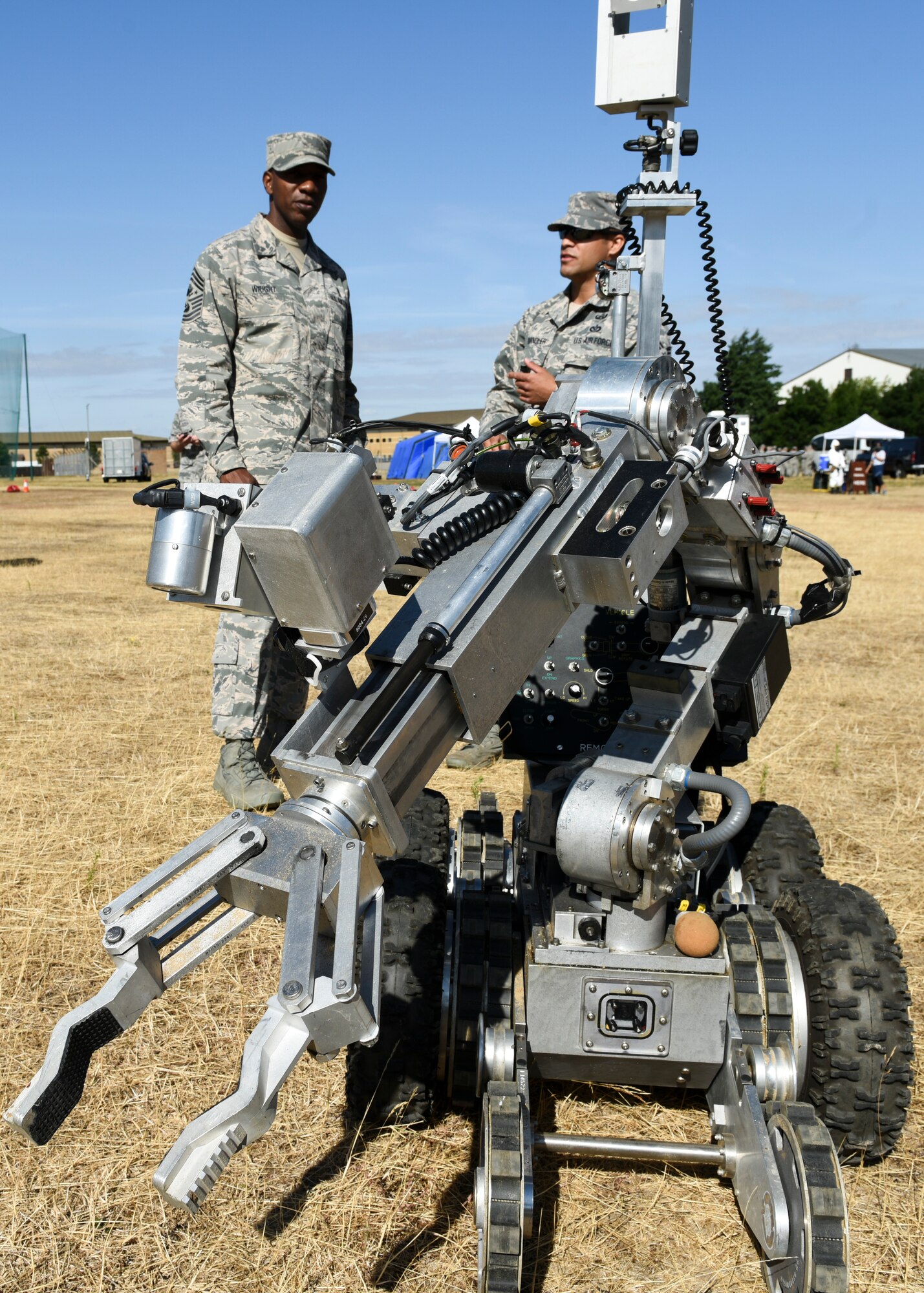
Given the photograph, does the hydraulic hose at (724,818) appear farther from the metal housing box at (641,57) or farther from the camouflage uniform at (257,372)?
the camouflage uniform at (257,372)

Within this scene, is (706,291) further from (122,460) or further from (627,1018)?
(122,460)

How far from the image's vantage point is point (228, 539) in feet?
7.18

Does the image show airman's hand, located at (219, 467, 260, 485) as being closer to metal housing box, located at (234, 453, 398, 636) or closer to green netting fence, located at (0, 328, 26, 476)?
metal housing box, located at (234, 453, 398, 636)

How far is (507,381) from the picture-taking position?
552 centimetres

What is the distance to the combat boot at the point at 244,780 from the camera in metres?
5.15

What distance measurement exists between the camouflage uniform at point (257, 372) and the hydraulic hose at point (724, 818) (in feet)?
9.42

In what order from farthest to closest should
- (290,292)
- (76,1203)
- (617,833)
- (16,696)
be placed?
(16,696) < (290,292) < (76,1203) < (617,833)

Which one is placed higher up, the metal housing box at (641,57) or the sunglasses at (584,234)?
the metal housing box at (641,57)

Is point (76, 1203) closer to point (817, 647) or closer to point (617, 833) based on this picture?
point (617, 833)

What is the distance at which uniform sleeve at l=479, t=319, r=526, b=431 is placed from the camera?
17.8 feet

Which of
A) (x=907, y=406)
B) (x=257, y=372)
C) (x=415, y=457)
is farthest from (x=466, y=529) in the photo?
(x=907, y=406)

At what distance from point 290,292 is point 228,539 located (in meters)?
3.32

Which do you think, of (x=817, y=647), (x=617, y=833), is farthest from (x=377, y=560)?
(x=817, y=647)

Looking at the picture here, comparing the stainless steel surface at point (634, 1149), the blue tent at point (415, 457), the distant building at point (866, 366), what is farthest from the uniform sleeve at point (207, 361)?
the distant building at point (866, 366)
